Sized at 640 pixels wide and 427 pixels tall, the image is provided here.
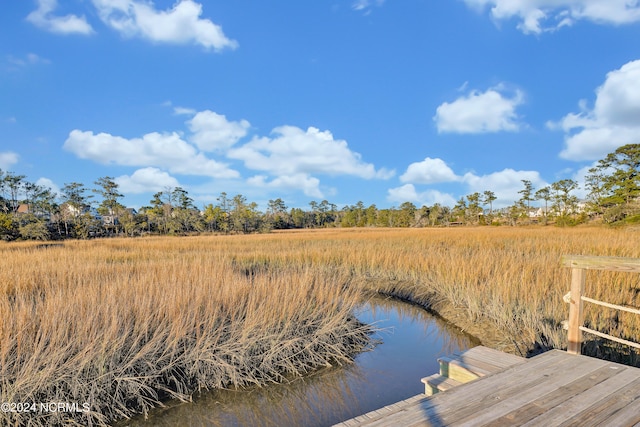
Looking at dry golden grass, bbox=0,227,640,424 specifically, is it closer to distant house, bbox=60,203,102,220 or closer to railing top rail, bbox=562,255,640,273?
railing top rail, bbox=562,255,640,273

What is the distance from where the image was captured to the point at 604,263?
2.91 metres

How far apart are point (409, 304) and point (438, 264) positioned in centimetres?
171

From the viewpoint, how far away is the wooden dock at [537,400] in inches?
72.1

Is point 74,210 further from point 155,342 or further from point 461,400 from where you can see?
point 461,400

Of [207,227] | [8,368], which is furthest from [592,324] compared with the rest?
[207,227]

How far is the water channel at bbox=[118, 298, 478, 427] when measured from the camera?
10.6ft

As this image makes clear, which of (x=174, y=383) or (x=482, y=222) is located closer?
(x=174, y=383)

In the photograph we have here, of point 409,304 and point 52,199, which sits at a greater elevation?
point 52,199

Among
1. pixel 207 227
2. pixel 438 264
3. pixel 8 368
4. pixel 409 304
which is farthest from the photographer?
pixel 207 227

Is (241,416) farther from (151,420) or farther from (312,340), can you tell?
(312,340)

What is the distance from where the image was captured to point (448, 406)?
1.98 m

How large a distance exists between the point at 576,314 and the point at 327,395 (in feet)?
8.53

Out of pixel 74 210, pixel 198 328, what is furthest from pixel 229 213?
pixel 198 328

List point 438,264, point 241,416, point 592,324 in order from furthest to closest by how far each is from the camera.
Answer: point 438,264
point 592,324
point 241,416
